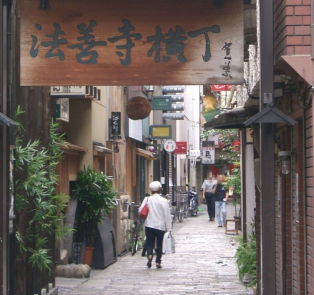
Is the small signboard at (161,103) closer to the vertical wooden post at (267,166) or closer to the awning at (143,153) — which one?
the awning at (143,153)

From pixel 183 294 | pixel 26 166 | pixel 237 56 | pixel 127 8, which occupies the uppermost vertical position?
pixel 127 8

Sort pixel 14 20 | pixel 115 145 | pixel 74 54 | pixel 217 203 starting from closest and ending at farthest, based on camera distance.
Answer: pixel 74 54 → pixel 14 20 → pixel 115 145 → pixel 217 203

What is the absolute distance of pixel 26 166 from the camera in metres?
9.11

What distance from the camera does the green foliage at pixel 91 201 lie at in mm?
13539

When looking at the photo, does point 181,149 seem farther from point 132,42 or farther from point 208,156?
point 132,42

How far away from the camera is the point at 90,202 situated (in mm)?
13570

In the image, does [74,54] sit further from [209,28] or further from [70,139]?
[70,139]

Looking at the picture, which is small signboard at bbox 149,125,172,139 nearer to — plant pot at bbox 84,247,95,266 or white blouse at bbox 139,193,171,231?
white blouse at bbox 139,193,171,231

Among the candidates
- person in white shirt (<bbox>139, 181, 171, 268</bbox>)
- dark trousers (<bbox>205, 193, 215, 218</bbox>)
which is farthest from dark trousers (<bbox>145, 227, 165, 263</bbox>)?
dark trousers (<bbox>205, 193, 215, 218</bbox>)

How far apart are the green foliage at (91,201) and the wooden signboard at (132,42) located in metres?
6.40

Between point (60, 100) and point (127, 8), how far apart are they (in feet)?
16.5

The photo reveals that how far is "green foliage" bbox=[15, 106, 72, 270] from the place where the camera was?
29.3ft

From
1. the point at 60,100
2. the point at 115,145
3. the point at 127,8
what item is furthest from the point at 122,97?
the point at 127,8

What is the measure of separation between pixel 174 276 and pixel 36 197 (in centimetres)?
428
